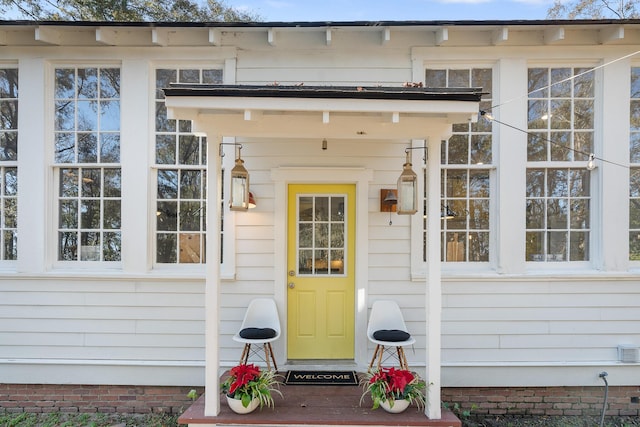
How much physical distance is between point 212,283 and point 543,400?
3685 millimetres

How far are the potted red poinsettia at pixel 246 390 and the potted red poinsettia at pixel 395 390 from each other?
880 millimetres

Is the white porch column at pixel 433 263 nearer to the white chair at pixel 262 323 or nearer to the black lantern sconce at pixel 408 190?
the black lantern sconce at pixel 408 190

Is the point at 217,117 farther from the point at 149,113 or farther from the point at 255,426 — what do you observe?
the point at 255,426

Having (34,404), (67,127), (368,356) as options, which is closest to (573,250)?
(368,356)

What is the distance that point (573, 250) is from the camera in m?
3.88

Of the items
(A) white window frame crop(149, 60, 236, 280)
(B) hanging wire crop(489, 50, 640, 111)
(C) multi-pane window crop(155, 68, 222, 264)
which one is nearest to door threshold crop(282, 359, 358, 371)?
(A) white window frame crop(149, 60, 236, 280)

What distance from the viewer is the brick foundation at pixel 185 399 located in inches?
147

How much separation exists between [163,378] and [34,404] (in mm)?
1424

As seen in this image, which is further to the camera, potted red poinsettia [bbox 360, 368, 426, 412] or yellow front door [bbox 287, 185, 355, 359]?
yellow front door [bbox 287, 185, 355, 359]

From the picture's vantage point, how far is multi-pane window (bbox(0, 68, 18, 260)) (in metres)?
3.89

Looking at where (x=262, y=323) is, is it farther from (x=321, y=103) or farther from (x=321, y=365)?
(x=321, y=103)

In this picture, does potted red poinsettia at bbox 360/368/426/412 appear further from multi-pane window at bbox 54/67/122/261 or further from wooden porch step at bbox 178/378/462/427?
multi-pane window at bbox 54/67/122/261

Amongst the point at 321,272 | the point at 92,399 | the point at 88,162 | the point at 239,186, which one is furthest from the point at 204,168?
the point at 92,399

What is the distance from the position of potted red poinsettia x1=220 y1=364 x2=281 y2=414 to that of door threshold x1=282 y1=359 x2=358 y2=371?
828mm
